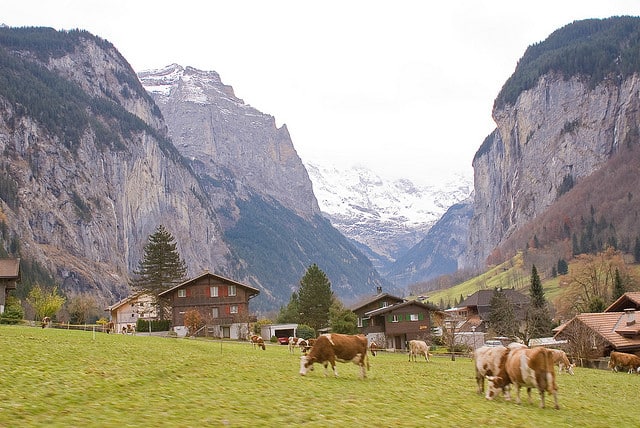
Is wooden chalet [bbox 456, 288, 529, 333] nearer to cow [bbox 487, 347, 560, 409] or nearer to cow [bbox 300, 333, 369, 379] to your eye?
cow [bbox 300, 333, 369, 379]

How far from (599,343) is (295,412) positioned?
54291mm

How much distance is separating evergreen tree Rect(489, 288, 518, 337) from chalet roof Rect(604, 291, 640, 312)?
1030 inches

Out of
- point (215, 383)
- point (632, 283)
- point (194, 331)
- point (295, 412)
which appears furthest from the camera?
point (632, 283)

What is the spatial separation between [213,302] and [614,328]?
51.5 metres

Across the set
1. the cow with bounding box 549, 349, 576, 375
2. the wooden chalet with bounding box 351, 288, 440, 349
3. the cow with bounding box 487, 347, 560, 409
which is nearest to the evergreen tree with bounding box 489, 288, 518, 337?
the wooden chalet with bounding box 351, 288, 440, 349

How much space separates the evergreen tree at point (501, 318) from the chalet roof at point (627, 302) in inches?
1030

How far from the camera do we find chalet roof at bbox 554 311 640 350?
6162cm

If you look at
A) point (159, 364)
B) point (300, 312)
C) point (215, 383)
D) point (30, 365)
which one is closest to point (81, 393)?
point (215, 383)

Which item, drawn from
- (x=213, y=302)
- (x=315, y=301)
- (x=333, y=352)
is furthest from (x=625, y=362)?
(x=315, y=301)

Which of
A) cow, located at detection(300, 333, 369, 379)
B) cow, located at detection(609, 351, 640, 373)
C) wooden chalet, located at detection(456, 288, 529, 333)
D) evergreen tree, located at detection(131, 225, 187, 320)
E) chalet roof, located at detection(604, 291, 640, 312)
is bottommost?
cow, located at detection(609, 351, 640, 373)

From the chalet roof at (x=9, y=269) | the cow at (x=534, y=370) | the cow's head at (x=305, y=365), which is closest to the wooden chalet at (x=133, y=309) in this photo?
the chalet roof at (x=9, y=269)

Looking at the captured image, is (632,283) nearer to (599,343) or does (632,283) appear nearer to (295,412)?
(599,343)

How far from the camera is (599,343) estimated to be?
208 ft

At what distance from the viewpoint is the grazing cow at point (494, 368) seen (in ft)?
73.6
